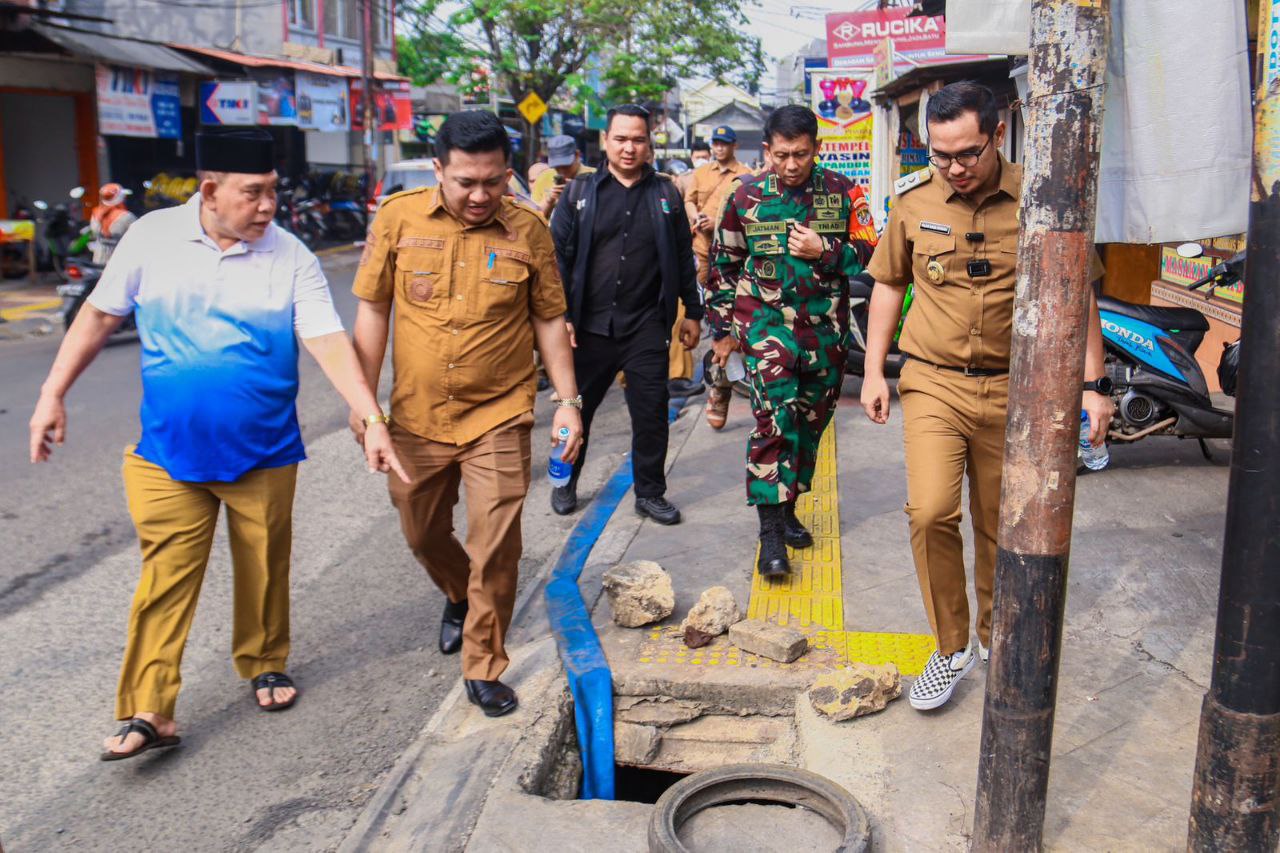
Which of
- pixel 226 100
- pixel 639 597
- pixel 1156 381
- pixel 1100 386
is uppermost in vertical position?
pixel 226 100

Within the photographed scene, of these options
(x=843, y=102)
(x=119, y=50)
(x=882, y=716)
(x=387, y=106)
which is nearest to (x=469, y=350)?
(x=882, y=716)

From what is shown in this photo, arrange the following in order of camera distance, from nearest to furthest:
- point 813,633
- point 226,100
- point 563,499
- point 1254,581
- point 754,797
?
point 1254,581 < point 754,797 < point 813,633 < point 563,499 < point 226,100

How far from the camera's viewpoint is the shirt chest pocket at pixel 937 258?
3.65 meters

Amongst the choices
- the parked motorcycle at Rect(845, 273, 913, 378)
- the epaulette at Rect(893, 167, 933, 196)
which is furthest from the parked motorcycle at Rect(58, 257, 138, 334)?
the epaulette at Rect(893, 167, 933, 196)

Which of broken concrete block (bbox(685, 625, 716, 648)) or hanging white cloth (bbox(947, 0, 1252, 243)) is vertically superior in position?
hanging white cloth (bbox(947, 0, 1252, 243))

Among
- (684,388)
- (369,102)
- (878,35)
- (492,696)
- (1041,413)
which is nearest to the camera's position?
(1041,413)

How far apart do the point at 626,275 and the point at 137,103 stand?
51.7 feet

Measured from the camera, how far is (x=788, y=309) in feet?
16.4

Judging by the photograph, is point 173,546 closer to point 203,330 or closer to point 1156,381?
point 203,330

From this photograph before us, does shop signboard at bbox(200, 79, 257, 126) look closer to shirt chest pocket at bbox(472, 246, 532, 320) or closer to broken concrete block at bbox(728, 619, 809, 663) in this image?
shirt chest pocket at bbox(472, 246, 532, 320)

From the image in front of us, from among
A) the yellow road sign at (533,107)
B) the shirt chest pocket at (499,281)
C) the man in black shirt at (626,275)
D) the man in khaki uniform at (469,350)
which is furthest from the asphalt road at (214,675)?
the yellow road sign at (533,107)

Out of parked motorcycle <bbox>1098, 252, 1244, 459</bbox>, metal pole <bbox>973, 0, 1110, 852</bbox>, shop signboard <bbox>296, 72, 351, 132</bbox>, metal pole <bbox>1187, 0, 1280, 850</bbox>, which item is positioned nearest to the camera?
metal pole <bbox>1187, 0, 1280, 850</bbox>

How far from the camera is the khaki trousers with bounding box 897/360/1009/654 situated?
359cm

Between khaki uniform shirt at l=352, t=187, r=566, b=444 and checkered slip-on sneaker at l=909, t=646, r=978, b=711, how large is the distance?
153 cm
